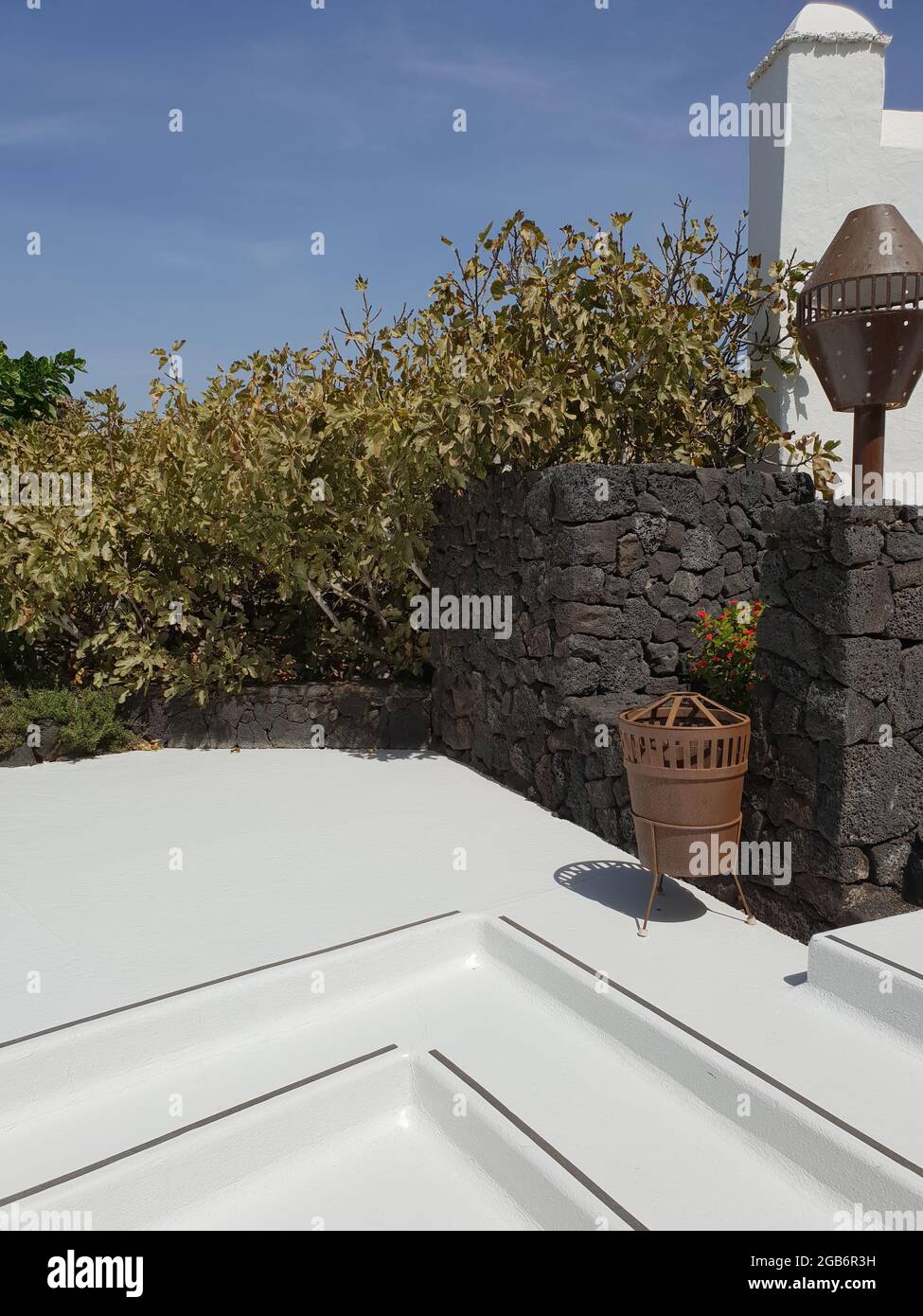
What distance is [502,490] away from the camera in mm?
6992

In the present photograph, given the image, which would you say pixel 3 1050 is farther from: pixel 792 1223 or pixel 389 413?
pixel 389 413

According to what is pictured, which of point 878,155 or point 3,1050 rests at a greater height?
point 878,155

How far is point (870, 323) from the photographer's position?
15.7ft

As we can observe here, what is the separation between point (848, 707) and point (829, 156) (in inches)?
199

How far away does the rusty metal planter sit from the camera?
427cm

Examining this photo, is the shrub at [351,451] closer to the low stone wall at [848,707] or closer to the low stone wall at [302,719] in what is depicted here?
the low stone wall at [302,719]

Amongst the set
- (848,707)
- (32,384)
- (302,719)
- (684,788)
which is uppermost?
(32,384)

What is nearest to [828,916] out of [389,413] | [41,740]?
[389,413]

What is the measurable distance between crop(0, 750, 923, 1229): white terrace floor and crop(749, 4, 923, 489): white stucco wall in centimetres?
407

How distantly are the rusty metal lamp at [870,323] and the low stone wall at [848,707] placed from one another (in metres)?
0.88

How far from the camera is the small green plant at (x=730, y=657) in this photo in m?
5.36

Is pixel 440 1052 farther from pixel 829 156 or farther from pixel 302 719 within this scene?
pixel 829 156

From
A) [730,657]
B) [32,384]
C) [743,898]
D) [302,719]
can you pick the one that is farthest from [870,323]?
[32,384]

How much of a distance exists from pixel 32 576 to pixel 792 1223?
23.3ft
